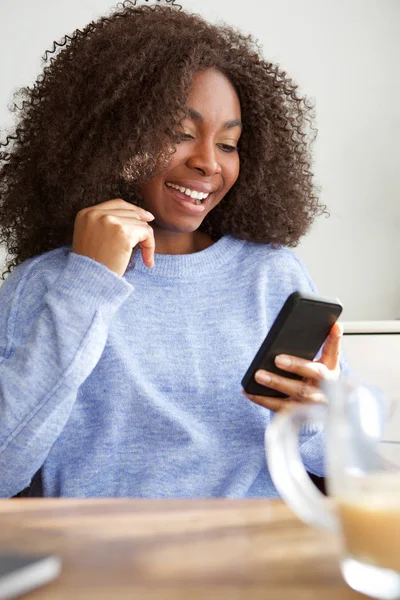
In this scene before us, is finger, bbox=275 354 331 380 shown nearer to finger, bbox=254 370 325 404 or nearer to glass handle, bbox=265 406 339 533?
finger, bbox=254 370 325 404

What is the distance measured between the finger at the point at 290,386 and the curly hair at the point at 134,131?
41 centimetres

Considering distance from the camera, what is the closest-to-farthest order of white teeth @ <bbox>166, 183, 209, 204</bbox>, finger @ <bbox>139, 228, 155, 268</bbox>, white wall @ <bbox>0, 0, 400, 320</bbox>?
1. finger @ <bbox>139, 228, 155, 268</bbox>
2. white teeth @ <bbox>166, 183, 209, 204</bbox>
3. white wall @ <bbox>0, 0, 400, 320</bbox>

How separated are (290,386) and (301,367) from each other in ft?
0.09

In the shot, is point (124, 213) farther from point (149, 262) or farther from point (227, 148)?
point (227, 148)

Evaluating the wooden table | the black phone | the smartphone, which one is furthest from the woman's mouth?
the smartphone

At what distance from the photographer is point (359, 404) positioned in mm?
456

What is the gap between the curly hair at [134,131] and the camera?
1223 millimetres

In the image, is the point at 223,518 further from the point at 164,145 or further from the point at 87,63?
the point at 87,63

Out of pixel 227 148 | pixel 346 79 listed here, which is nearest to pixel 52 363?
pixel 227 148

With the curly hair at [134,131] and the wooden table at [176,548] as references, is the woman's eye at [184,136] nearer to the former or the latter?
the curly hair at [134,131]

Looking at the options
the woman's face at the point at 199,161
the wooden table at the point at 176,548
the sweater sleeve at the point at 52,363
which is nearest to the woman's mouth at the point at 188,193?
the woman's face at the point at 199,161

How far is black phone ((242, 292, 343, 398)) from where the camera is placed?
915mm

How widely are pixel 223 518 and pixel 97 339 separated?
40 centimetres

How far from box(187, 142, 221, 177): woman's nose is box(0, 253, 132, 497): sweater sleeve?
0.26 m
